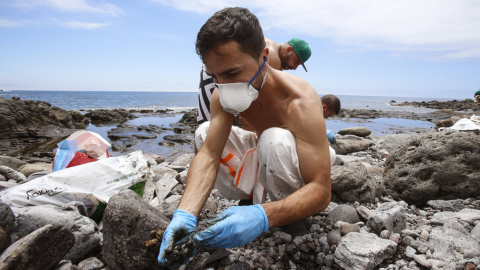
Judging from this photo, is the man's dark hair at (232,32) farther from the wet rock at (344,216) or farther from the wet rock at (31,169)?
the wet rock at (31,169)

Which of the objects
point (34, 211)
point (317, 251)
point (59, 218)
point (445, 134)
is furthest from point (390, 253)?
point (34, 211)

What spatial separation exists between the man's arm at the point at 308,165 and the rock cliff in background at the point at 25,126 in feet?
25.8

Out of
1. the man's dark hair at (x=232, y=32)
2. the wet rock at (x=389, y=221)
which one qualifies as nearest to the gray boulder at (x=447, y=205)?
the wet rock at (x=389, y=221)

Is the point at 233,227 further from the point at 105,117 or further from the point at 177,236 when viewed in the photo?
the point at 105,117

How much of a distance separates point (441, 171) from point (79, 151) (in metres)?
3.75

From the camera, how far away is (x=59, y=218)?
197cm

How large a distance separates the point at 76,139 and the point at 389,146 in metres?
6.37

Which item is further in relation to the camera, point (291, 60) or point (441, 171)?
point (291, 60)

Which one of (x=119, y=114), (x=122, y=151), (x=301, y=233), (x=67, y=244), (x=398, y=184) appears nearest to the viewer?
(x=67, y=244)

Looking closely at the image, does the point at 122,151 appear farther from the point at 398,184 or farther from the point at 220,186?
the point at 398,184

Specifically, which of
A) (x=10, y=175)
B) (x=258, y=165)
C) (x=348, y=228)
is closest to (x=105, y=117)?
(x=10, y=175)

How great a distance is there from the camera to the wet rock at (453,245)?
179cm

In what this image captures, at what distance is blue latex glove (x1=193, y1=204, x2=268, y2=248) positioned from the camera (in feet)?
5.22

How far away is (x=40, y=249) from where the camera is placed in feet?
5.26
